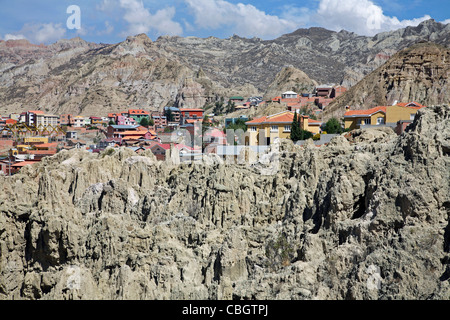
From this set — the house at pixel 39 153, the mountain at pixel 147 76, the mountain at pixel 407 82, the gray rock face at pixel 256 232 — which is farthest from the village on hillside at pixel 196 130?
the mountain at pixel 147 76

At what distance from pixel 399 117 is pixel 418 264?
94.1 ft

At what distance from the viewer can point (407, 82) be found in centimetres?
6806

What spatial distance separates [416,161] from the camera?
42.3ft

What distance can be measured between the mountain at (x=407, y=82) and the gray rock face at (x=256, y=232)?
47.4 m

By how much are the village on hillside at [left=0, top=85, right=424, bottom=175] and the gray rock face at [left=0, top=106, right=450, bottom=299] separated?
1099cm

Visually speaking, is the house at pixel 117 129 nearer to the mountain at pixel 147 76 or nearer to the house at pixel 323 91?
the house at pixel 323 91

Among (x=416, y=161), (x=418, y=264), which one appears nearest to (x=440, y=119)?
(x=416, y=161)

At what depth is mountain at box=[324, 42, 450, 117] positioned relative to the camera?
65812mm

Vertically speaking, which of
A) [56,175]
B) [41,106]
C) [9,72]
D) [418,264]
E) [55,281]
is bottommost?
[55,281]

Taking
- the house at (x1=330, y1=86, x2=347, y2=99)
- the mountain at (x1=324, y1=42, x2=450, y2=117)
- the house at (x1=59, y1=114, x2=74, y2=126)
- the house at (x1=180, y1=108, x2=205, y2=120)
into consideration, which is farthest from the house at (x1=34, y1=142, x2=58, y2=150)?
the house at (x1=330, y1=86, x2=347, y2=99)

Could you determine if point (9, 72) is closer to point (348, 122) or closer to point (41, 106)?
point (41, 106)

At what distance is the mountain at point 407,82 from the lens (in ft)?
216

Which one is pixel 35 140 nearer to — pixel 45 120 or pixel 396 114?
pixel 45 120
